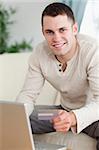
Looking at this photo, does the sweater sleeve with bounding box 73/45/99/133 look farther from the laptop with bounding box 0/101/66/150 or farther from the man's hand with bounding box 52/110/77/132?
the laptop with bounding box 0/101/66/150

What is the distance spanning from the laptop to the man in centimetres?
48

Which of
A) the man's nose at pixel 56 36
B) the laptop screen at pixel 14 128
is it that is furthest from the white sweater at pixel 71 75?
the laptop screen at pixel 14 128

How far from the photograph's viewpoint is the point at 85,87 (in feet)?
5.24

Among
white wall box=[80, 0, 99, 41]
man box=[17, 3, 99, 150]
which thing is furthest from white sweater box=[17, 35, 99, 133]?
white wall box=[80, 0, 99, 41]

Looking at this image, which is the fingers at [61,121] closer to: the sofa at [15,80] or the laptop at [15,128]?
the laptop at [15,128]

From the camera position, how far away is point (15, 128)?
2.98 feet

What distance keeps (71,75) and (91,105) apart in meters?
0.27

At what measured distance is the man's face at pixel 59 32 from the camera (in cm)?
147

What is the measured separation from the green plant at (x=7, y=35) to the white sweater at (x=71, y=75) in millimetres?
1004

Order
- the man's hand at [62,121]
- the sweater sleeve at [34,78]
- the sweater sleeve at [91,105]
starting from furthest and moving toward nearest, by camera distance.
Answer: the sweater sleeve at [34,78], the sweater sleeve at [91,105], the man's hand at [62,121]

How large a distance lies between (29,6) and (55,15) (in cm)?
127

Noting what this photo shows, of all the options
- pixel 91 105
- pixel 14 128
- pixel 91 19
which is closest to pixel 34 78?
pixel 91 105

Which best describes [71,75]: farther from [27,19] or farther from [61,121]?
[27,19]

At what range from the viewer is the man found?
147 cm
